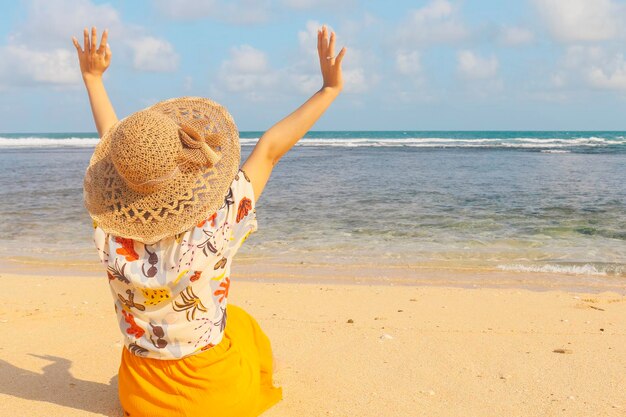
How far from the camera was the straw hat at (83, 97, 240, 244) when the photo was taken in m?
2.23

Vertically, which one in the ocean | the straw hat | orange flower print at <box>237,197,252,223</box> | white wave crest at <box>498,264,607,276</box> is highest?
the straw hat

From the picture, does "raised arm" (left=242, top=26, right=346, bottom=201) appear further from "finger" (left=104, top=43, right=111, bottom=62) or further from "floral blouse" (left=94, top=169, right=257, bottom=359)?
"finger" (left=104, top=43, right=111, bottom=62)

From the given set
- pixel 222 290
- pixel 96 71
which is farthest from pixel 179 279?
pixel 96 71

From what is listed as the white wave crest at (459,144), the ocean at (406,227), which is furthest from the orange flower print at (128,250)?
the white wave crest at (459,144)

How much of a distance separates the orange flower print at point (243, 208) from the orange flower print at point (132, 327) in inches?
24.5

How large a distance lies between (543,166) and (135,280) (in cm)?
2199

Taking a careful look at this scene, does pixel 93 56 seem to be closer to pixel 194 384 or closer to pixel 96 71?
pixel 96 71

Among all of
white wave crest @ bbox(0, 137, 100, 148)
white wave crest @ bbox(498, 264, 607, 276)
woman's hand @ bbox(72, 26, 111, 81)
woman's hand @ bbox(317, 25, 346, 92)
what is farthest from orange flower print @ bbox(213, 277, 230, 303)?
white wave crest @ bbox(0, 137, 100, 148)

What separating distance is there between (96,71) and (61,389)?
5.69ft

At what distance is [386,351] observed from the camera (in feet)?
13.1

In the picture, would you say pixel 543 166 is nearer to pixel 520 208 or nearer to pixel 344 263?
pixel 520 208

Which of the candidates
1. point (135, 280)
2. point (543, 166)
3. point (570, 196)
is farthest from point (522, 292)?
point (543, 166)

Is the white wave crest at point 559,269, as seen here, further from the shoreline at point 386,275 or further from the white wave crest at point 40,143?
the white wave crest at point 40,143

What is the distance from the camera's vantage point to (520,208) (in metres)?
11.4
